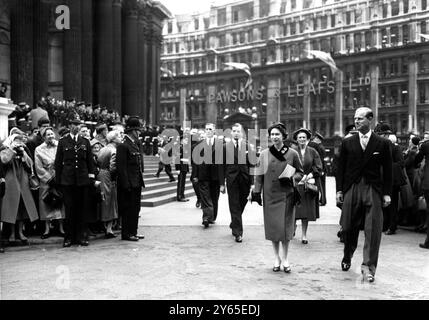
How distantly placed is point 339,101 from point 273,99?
12.0 meters

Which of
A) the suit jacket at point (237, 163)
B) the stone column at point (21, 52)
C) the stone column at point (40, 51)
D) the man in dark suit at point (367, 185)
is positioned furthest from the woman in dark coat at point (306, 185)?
the stone column at point (40, 51)

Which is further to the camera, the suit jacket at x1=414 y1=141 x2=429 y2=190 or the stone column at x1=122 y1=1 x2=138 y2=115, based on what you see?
the stone column at x1=122 y1=1 x2=138 y2=115

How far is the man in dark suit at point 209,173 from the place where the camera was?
12.2m

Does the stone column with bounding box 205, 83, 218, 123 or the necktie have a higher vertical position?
the stone column with bounding box 205, 83, 218, 123

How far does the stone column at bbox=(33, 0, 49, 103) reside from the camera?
23.4m

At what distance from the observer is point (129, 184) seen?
10.4 metres

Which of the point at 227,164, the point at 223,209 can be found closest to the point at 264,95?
the point at 223,209

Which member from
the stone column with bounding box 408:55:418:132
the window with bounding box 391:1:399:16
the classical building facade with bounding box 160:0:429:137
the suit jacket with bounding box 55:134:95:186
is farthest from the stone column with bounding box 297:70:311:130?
the suit jacket with bounding box 55:134:95:186

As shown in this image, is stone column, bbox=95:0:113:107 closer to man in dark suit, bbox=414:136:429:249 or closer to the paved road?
the paved road

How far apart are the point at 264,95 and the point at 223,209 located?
64691 mm

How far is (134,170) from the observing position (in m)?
10.5

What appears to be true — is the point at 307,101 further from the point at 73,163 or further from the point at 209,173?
the point at 73,163

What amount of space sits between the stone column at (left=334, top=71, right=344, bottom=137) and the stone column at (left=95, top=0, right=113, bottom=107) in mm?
44721

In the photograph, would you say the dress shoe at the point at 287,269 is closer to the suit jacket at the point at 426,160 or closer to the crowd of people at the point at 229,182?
the crowd of people at the point at 229,182
